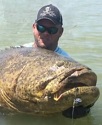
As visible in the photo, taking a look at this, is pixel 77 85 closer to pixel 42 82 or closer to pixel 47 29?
pixel 42 82

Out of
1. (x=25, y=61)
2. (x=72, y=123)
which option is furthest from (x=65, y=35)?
(x=25, y=61)

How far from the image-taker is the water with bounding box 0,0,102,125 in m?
4.96

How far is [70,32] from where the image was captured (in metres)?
10.5

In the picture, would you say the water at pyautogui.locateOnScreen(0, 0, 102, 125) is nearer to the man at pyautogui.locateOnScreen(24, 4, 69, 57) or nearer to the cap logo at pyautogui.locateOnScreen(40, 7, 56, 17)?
the man at pyautogui.locateOnScreen(24, 4, 69, 57)

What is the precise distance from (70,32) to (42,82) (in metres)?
→ 7.06

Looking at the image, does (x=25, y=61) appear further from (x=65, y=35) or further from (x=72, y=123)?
(x=65, y=35)

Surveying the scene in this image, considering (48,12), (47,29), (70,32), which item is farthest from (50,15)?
(70,32)

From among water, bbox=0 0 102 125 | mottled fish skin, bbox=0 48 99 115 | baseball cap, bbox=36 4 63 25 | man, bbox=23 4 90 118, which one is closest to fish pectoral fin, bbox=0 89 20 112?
mottled fish skin, bbox=0 48 99 115

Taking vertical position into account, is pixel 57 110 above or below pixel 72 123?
above

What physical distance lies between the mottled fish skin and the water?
0.90 metres

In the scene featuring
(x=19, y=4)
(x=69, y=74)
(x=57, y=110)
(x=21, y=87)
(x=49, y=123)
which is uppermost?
(x=69, y=74)

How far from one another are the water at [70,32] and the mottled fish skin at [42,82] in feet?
2.96

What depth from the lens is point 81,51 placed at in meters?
8.39

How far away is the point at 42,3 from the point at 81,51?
764 centimetres
